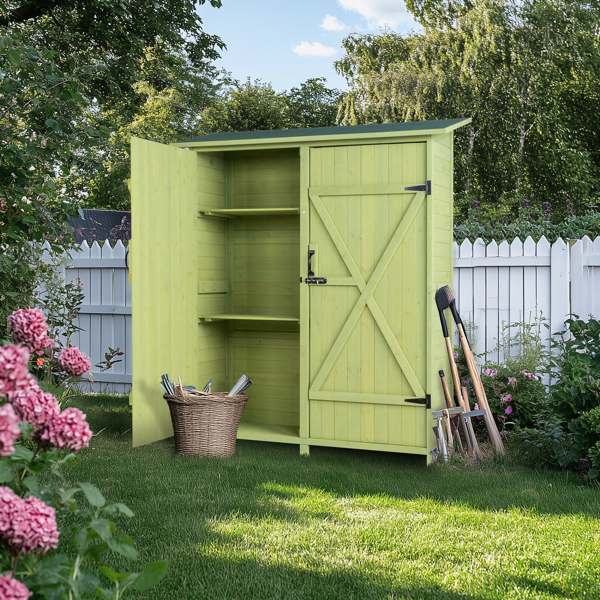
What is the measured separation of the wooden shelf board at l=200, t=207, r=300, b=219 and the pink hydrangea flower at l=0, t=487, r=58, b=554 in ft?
12.5

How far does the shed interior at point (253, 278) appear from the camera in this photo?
18.2 feet

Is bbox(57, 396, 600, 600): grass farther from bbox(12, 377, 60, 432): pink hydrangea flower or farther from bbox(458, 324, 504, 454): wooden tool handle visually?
bbox(12, 377, 60, 432): pink hydrangea flower

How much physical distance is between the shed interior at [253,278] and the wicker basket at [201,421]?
2.52 ft

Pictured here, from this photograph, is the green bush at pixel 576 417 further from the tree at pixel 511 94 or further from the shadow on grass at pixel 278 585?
the tree at pixel 511 94

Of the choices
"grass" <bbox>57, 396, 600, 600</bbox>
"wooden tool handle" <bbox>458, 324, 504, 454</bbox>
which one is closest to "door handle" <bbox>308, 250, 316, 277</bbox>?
"wooden tool handle" <bbox>458, 324, 504, 454</bbox>

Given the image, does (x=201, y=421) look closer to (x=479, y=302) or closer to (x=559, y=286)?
(x=479, y=302)

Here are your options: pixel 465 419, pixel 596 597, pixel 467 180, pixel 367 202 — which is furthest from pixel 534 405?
pixel 467 180

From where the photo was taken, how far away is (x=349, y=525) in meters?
3.36

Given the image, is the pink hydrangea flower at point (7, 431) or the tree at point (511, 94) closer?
the pink hydrangea flower at point (7, 431)

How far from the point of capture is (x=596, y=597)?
2594mm

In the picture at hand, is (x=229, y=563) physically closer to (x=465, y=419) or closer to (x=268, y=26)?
(x=465, y=419)

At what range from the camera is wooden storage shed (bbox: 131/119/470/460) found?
14.7 feet

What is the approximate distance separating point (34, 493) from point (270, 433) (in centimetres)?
360

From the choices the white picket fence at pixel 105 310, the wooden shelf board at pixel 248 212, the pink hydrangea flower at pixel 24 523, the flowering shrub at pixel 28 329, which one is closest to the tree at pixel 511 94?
the white picket fence at pixel 105 310
